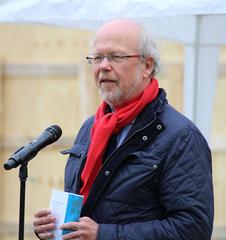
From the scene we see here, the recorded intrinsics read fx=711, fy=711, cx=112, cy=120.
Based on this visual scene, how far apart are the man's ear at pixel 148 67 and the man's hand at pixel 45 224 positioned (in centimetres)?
60

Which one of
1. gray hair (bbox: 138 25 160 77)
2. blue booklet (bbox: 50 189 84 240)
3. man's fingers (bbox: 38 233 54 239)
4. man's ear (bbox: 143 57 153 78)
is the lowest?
man's fingers (bbox: 38 233 54 239)

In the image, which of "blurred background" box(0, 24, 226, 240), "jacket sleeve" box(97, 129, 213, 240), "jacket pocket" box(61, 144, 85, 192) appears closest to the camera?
"jacket sleeve" box(97, 129, 213, 240)

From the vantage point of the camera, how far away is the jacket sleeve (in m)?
2.37

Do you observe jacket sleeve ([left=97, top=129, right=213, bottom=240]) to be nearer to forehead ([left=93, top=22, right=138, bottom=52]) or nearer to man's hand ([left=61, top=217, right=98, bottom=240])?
man's hand ([left=61, top=217, right=98, bottom=240])

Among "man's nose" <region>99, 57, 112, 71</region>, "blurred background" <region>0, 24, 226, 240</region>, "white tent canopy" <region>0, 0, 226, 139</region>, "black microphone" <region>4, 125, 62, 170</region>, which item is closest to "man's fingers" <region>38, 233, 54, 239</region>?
"black microphone" <region>4, 125, 62, 170</region>

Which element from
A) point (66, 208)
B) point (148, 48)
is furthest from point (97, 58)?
point (66, 208)

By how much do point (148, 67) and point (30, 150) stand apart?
521 millimetres

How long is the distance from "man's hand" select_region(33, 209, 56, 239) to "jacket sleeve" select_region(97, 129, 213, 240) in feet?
0.59

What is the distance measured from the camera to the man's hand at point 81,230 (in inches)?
94.0

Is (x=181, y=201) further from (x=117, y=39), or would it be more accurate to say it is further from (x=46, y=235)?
(x=117, y=39)

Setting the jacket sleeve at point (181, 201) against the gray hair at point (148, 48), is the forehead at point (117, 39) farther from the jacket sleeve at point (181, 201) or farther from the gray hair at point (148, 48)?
the jacket sleeve at point (181, 201)

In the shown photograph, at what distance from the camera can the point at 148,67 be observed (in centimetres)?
258

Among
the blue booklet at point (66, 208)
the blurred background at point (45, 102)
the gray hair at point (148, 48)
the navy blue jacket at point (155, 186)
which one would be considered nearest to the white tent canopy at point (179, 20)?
the gray hair at point (148, 48)

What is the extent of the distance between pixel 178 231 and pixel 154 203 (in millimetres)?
133
